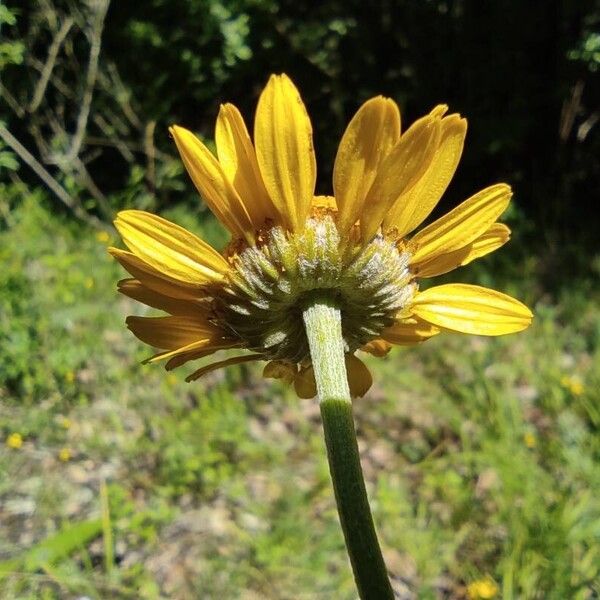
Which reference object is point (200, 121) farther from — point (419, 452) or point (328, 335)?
point (328, 335)

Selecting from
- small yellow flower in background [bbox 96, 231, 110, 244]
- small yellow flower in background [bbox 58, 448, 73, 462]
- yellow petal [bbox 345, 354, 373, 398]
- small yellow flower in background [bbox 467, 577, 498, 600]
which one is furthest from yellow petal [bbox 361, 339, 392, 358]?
small yellow flower in background [bbox 96, 231, 110, 244]

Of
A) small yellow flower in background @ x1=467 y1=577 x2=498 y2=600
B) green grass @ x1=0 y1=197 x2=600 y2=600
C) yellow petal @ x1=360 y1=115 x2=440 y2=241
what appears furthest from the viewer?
green grass @ x1=0 y1=197 x2=600 y2=600

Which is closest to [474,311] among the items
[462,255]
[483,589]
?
[462,255]

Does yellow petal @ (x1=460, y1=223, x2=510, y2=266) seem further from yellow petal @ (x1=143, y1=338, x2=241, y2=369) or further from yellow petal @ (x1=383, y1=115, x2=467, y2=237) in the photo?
yellow petal @ (x1=143, y1=338, x2=241, y2=369)

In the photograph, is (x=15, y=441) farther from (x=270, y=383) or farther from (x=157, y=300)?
(x=157, y=300)

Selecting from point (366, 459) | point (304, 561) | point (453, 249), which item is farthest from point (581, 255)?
point (453, 249)

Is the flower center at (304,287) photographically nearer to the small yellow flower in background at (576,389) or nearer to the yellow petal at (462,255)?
the yellow petal at (462,255)
